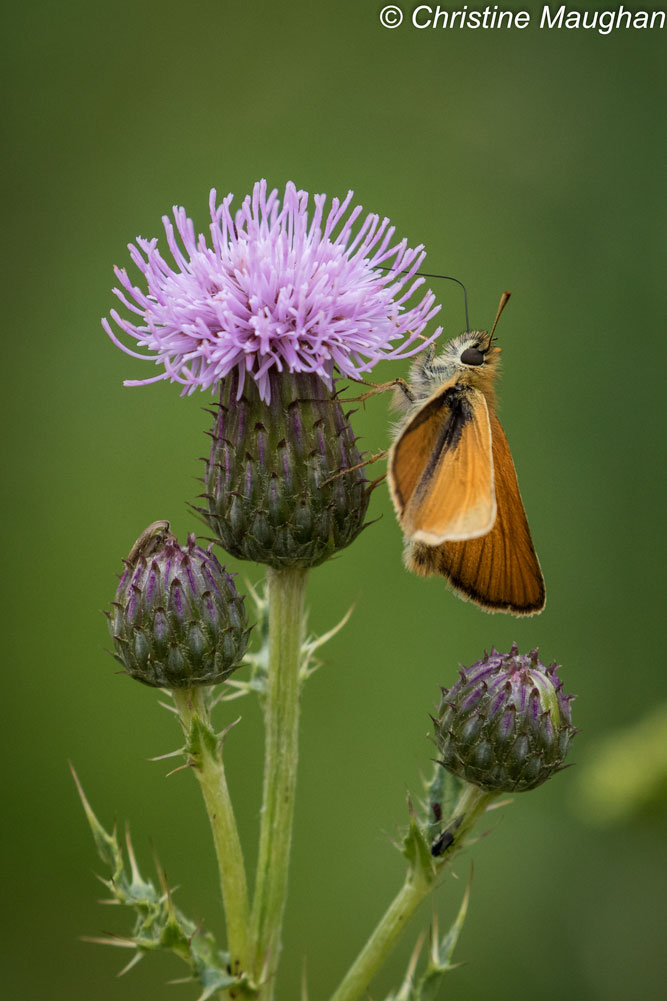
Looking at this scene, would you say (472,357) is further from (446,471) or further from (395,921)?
(395,921)

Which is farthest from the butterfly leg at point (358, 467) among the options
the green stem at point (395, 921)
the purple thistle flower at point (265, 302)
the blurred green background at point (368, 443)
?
the blurred green background at point (368, 443)

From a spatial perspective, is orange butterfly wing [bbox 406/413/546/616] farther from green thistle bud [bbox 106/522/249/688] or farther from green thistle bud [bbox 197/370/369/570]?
green thistle bud [bbox 106/522/249/688]

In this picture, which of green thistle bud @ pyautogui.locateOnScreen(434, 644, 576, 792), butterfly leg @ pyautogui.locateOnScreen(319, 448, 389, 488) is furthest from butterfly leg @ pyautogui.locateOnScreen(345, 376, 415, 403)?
green thistle bud @ pyautogui.locateOnScreen(434, 644, 576, 792)

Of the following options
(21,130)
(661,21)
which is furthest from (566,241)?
(21,130)

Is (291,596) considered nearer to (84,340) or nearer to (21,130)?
(84,340)

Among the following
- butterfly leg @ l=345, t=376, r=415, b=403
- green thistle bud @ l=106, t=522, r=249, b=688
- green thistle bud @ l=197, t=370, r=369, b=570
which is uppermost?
butterfly leg @ l=345, t=376, r=415, b=403
